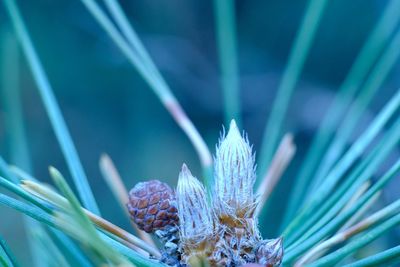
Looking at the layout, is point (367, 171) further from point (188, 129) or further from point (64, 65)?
point (64, 65)

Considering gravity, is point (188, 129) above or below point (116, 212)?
below

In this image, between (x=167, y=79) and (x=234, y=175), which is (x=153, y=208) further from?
(x=167, y=79)

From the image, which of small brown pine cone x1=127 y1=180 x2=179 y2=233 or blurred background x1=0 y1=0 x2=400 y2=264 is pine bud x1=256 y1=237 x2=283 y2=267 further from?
blurred background x1=0 y1=0 x2=400 y2=264

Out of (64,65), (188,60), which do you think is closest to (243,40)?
(188,60)

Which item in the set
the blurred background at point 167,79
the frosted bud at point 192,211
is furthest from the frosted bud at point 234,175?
the blurred background at point 167,79

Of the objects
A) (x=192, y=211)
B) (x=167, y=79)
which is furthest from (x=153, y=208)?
(x=167, y=79)

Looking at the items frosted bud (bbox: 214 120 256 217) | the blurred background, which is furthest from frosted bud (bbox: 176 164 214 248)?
the blurred background
